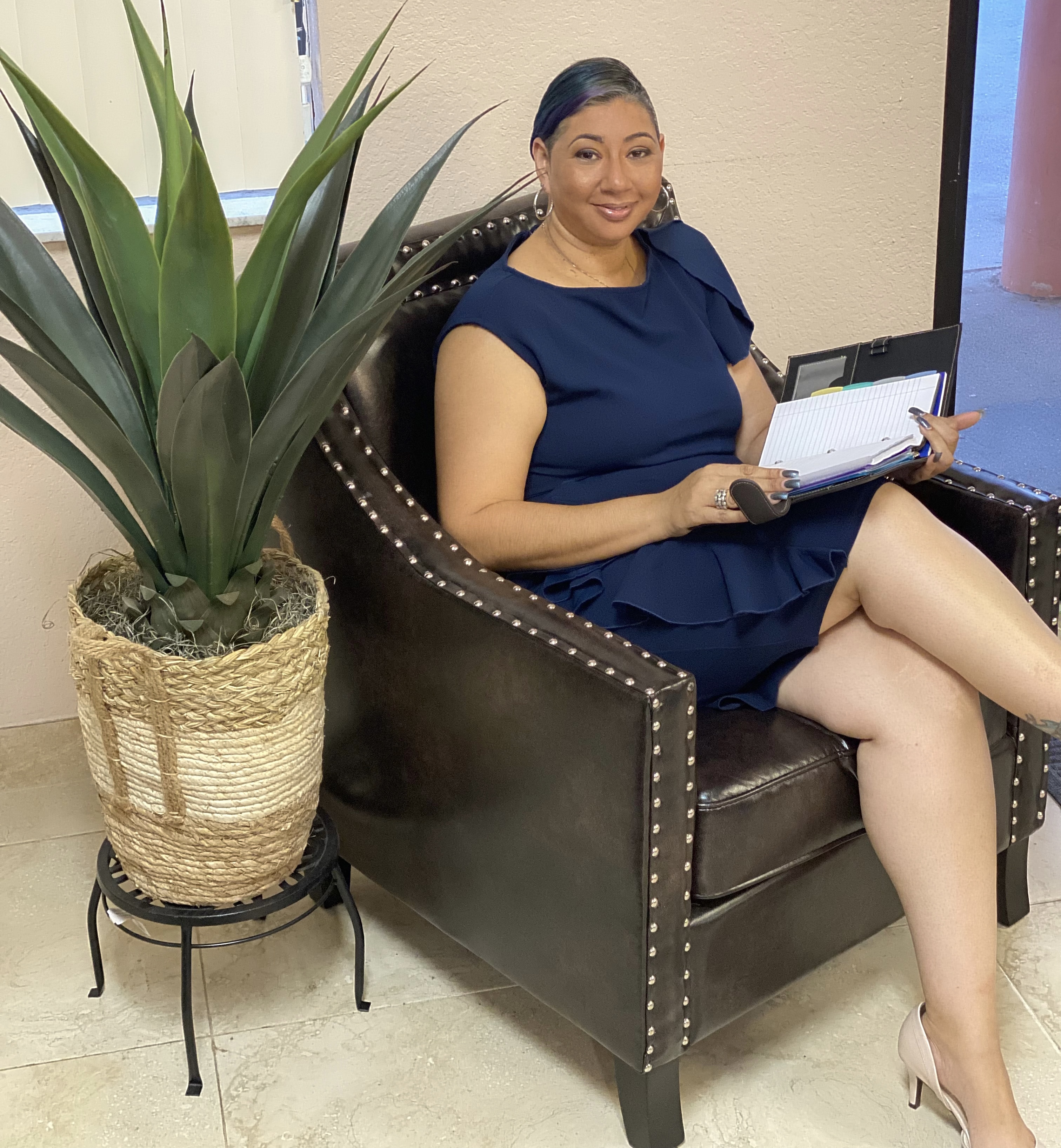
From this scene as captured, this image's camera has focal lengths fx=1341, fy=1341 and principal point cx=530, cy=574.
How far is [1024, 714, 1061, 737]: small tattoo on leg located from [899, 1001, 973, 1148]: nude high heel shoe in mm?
384

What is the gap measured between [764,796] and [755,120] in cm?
147

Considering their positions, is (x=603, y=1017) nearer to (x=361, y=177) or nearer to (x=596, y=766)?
(x=596, y=766)

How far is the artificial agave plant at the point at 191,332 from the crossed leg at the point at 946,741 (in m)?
0.72

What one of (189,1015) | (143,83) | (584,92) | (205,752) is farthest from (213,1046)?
(143,83)

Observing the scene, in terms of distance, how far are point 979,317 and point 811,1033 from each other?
1797 mm

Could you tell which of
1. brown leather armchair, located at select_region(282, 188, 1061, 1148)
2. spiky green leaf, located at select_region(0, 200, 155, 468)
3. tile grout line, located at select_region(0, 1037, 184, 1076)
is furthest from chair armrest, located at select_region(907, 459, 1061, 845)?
tile grout line, located at select_region(0, 1037, 184, 1076)

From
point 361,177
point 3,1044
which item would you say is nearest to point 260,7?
point 361,177

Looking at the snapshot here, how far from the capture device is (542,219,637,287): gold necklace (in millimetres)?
1938

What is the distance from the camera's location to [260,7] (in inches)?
90.0

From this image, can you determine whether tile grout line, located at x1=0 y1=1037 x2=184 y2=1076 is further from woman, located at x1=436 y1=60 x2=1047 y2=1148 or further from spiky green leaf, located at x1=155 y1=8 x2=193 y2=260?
spiky green leaf, located at x1=155 y1=8 x2=193 y2=260

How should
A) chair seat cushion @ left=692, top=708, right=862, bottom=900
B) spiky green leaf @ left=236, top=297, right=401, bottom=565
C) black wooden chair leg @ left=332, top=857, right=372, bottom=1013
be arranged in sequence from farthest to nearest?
black wooden chair leg @ left=332, top=857, right=372, bottom=1013 → chair seat cushion @ left=692, top=708, right=862, bottom=900 → spiky green leaf @ left=236, top=297, right=401, bottom=565

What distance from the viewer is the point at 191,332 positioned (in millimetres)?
1503

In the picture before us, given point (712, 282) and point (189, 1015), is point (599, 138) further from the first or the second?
point (189, 1015)

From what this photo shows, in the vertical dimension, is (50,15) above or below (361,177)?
above
